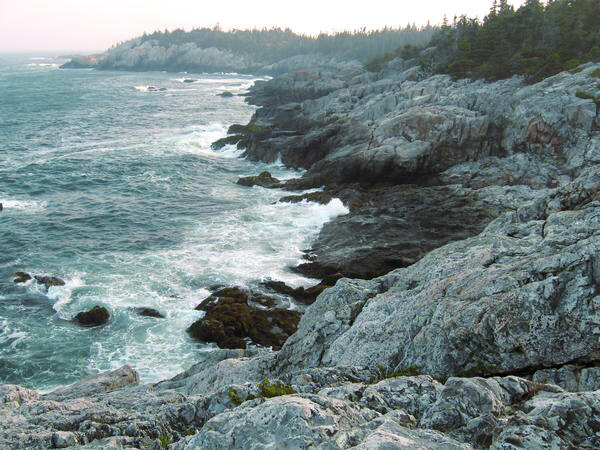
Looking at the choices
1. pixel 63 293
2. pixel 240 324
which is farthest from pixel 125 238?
pixel 240 324

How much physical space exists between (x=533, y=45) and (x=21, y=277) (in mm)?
72408

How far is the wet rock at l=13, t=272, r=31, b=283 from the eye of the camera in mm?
33844

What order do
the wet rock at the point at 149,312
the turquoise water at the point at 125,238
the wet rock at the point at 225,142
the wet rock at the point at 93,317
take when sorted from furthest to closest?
1. the wet rock at the point at 225,142
2. the wet rock at the point at 149,312
3. the wet rock at the point at 93,317
4. the turquoise water at the point at 125,238

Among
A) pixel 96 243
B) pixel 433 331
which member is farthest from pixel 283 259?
pixel 433 331

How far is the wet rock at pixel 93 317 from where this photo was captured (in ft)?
94.7

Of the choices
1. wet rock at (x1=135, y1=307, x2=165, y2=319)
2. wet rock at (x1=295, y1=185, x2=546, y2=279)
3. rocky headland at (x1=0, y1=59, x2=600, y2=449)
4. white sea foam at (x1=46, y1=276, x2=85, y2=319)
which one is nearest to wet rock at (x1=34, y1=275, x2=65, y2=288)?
white sea foam at (x1=46, y1=276, x2=85, y2=319)

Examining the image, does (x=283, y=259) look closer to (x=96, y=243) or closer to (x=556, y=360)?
(x=96, y=243)

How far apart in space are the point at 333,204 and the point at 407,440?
38678 mm

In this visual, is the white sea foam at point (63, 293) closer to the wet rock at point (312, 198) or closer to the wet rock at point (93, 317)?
the wet rock at point (93, 317)

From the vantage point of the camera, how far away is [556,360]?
10742mm

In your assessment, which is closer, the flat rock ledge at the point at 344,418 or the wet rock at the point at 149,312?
the flat rock ledge at the point at 344,418

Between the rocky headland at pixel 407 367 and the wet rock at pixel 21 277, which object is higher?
the rocky headland at pixel 407 367

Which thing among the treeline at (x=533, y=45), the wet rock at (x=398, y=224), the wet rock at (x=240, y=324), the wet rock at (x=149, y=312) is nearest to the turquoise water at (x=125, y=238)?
the wet rock at (x=149, y=312)

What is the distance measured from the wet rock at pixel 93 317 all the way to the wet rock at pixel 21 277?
819cm
